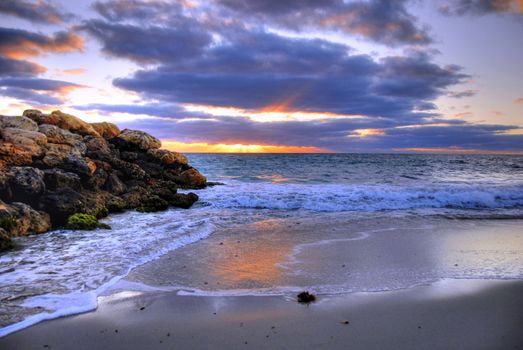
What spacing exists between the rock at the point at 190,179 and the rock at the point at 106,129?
16.7 ft

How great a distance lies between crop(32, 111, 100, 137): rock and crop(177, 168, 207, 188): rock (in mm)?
5487

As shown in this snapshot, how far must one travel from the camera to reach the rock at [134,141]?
20891mm

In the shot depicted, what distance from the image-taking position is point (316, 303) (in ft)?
18.3

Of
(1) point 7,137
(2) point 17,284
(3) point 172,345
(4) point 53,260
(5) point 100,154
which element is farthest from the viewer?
(5) point 100,154

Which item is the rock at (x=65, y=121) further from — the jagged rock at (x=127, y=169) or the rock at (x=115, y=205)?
the rock at (x=115, y=205)

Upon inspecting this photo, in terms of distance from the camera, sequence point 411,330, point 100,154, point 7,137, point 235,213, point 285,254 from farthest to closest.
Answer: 1. point 100,154
2. point 235,213
3. point 7,137
4. point 285,254
5. point 411,330

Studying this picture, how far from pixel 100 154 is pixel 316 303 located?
1481 cm

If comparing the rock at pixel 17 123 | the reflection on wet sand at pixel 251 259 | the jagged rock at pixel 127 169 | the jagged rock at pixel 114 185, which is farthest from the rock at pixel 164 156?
the reflection on wet sand at pixel 251 259

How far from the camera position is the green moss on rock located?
10906 mm

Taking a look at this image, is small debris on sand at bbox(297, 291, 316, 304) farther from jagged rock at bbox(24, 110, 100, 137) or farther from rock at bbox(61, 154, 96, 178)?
jagged rock at bbox(24, 110, 100, 137)

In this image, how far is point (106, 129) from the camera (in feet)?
74.7

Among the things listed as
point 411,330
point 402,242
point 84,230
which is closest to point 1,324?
point 411,330

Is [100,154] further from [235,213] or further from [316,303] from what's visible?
[316,303]

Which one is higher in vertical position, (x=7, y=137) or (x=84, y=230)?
(x=7, y=137)
